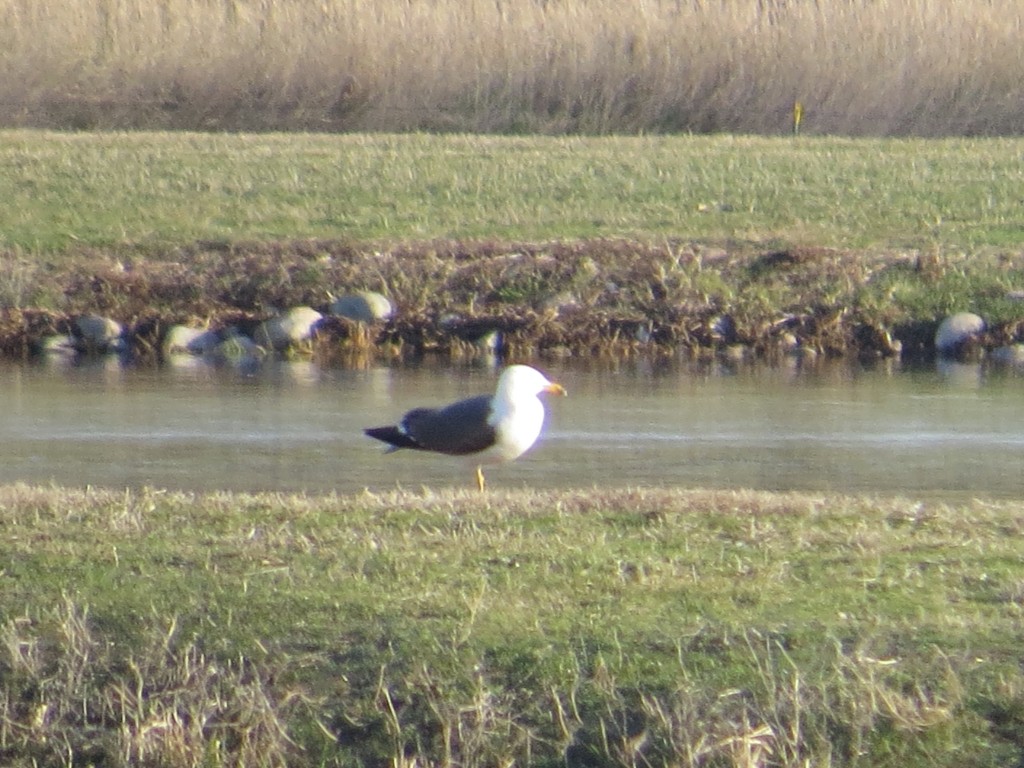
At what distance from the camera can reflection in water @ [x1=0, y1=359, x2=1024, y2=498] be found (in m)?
9.52

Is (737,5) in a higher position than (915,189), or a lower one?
higher

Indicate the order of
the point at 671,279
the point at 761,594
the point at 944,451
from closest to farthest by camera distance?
the point at 761,594 → the point at 944,451 → the point at 671,279

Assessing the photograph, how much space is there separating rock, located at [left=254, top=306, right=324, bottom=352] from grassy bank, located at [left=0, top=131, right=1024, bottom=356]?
0.22 metres

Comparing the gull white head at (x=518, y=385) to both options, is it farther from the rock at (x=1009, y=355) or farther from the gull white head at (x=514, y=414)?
the rock at (x=1009, y=355)

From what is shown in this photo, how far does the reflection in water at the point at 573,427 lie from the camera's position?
9516 millimetres

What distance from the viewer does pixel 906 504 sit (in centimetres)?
766

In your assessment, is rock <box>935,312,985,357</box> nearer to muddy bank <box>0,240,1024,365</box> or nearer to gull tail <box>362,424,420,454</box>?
muddy bank <box>0,240,1024,365</box>

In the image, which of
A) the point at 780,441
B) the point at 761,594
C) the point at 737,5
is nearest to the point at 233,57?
the point at 737,5

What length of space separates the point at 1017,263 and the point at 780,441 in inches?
201

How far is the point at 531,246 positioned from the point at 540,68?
923cm

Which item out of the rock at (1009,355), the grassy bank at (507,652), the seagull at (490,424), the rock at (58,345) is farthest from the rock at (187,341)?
the grassy bank at (507,652)

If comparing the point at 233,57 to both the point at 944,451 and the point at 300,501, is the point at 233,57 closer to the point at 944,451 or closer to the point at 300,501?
the point at 944,451

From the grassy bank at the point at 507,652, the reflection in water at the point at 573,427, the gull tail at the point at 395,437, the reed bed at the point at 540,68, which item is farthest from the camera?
the reed bed at the point at 540,68

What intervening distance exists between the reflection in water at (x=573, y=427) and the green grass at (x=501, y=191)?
2639 mm
